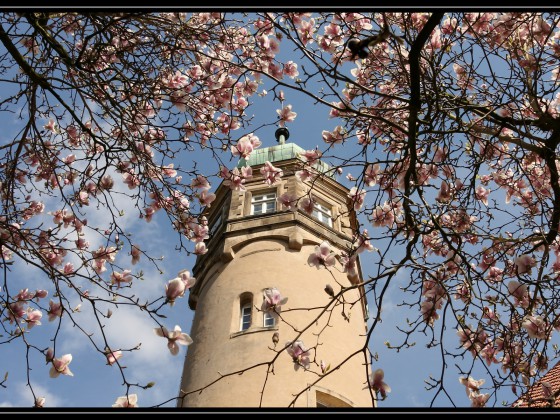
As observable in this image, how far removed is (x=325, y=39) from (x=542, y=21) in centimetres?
204

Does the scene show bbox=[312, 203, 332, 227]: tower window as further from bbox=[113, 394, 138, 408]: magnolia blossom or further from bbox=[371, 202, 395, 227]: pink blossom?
bbox=[113, 394, 138, 408]: magnolia blossom

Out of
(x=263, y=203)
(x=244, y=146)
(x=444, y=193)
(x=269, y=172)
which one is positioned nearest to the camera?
(x=444, y=193)

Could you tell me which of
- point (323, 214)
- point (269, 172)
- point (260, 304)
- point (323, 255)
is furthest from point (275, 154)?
point (323, 255)

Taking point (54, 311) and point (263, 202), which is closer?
point (54, 311)

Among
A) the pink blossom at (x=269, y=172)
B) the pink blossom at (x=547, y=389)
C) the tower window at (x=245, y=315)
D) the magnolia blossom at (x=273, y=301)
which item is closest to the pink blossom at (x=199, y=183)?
the pink blossom at (x=269, y=172)

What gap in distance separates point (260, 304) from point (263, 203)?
12.0ft

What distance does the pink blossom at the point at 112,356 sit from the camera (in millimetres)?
4168

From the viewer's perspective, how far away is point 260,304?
516 inches

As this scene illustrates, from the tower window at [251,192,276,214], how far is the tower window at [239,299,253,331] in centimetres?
305

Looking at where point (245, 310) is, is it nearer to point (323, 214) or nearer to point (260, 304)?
point (260, 304)

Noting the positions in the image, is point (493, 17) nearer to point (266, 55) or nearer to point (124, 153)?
point (266, 55)

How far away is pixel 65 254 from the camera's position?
5723 mm

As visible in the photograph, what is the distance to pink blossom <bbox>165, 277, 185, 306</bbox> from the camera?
13.8 feet

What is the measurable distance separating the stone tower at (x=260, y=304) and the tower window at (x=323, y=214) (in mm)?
34
